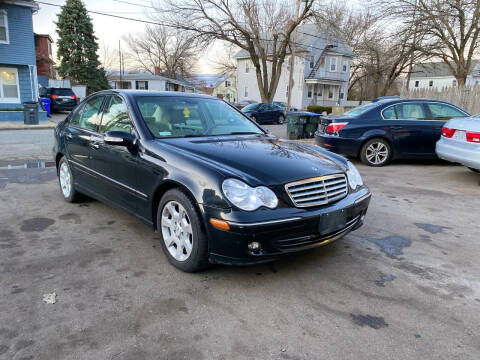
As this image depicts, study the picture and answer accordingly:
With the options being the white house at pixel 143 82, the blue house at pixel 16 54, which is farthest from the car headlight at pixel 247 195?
the white house at pixel 143 82

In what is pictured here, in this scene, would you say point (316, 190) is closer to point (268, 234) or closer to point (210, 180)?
point (268, 234)

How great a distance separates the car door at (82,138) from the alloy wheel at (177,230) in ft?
5.07

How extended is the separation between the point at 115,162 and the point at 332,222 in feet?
7.44

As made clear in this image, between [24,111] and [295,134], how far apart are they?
1236 cm

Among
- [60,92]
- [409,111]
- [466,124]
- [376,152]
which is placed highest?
[60,92]

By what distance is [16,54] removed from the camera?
19328 mm

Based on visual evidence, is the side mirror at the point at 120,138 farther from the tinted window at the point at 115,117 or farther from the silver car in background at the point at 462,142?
the silver car in background at the point at 462,142

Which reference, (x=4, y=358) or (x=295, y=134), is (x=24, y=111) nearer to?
(x=295, y=134)

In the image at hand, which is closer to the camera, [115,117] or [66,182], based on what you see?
[115,117]

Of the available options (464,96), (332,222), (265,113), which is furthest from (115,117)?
(265,113)

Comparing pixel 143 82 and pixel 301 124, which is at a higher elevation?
pixel 143 82

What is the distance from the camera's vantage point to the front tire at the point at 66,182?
188 inches

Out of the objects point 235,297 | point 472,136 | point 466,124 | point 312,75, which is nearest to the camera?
point 235,297

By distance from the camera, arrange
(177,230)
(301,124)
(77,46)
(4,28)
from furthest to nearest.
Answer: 1. (77,46)
2. (4,28)
3. (301,124)
4. (177,230)
